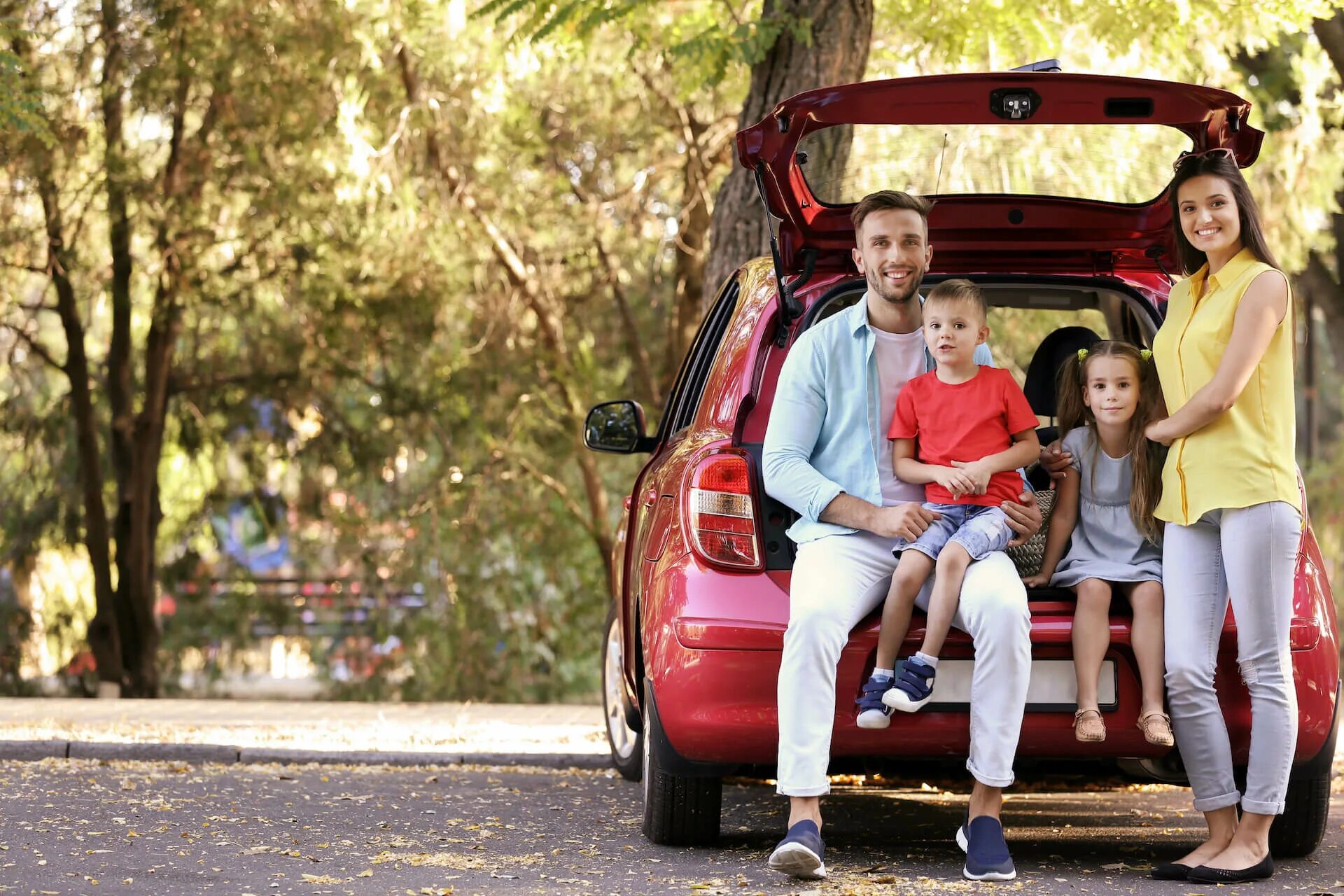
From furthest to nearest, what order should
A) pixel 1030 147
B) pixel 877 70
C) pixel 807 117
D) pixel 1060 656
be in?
pixel 877 70 < pixel 1030 147 < pixel 807 117 < pixel 1060 656

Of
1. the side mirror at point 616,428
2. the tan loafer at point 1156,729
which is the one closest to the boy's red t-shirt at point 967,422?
the tan loafer at point 1156,729

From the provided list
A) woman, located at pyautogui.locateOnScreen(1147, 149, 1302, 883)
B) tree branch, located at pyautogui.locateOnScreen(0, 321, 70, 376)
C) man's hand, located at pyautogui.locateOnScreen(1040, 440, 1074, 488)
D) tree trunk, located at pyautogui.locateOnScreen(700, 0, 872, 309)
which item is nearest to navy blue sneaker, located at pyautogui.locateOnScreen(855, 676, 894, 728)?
woman, located at pyautogui.locateOnScreen(1147, 149, 1302, 883)

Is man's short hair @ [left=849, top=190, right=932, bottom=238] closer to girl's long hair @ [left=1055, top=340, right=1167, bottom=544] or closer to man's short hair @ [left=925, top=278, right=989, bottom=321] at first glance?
man's short hair @ [left=925, top=278, right=989, bottom=321]

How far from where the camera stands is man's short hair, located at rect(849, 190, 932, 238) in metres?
4.90

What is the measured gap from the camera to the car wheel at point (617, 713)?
22.6ft

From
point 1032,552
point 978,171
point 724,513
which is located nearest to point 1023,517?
point 1032,552

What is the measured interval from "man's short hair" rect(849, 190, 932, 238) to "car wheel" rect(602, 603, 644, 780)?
92.9 inches

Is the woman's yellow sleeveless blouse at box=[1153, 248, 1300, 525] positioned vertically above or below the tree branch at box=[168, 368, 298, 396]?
below

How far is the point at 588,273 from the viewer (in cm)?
1405

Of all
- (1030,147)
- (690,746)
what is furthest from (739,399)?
(1030,147)

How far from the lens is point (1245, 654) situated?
14.9ft

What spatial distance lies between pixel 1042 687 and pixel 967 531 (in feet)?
1.49

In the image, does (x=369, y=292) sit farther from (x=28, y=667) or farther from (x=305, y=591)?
(x=28, y=667)

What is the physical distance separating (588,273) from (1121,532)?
31.5ft
